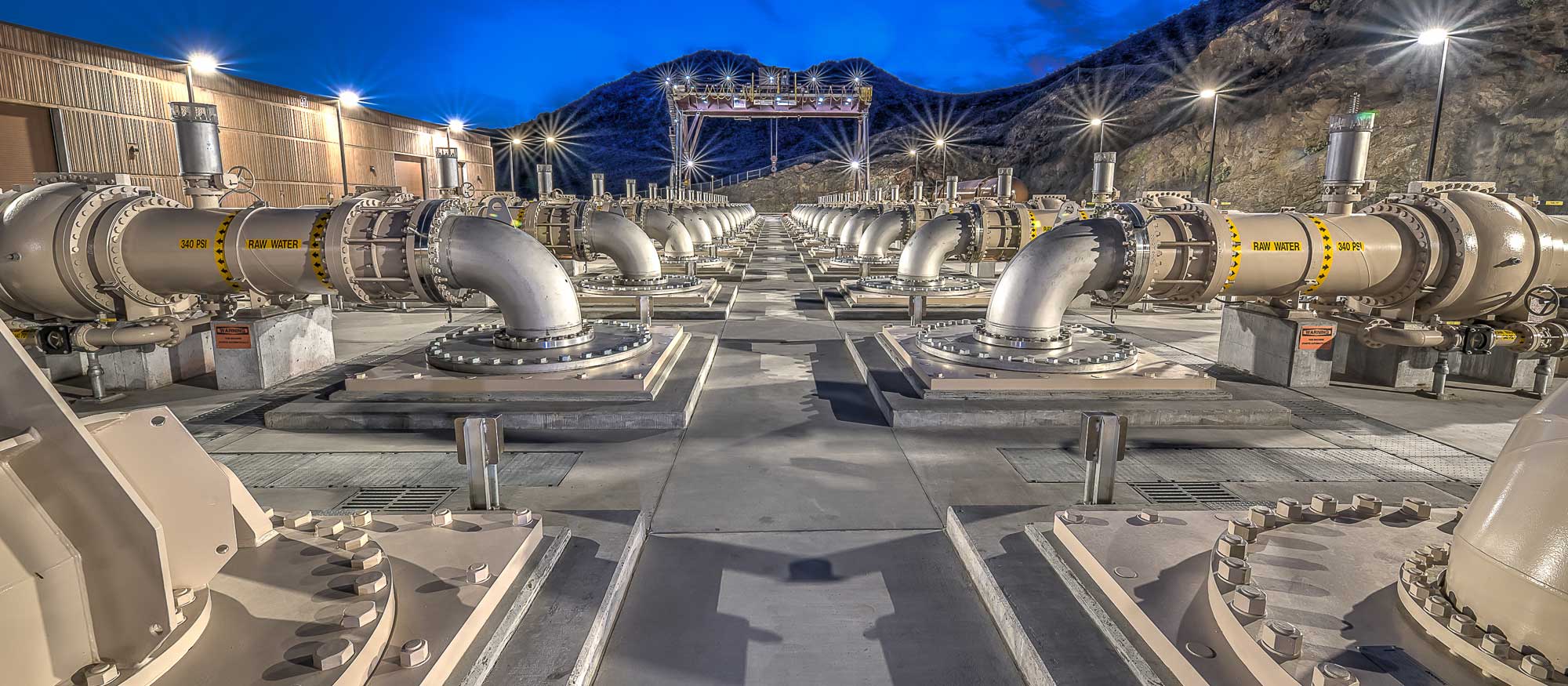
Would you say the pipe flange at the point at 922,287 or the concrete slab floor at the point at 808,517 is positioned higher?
the pipe flange at the point at 922,287

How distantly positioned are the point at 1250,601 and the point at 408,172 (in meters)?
39.3

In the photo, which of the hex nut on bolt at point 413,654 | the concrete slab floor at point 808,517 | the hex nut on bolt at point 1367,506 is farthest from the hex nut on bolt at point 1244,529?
the hex nut on bolt at point 413,654

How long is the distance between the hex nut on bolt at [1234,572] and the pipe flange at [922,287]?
8.36 metres

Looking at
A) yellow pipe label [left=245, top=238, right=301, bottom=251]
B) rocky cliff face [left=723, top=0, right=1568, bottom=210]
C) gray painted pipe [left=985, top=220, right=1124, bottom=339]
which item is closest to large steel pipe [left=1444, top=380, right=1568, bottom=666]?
gray painted pipe [left=985, top=220, right=1124, bottom=339]

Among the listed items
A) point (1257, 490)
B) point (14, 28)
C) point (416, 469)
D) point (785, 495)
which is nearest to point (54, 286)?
point (416, 469)

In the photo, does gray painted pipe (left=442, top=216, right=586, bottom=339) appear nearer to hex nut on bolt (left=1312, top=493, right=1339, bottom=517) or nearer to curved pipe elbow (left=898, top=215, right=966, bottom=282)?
hex nut on bolt (left=1312, top=493, right=1339, bottom=517)

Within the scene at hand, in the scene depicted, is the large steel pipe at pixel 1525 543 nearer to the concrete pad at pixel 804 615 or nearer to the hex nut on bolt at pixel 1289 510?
the hex nut on bolt at pixel 1289 510

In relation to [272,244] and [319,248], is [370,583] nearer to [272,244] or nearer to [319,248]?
[319,248]

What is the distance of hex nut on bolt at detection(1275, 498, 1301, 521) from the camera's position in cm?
316

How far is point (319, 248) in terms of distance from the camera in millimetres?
6375

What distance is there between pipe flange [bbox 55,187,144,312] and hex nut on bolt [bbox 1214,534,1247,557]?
27.5 feet

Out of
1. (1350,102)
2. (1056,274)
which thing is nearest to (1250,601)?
(1056,274)

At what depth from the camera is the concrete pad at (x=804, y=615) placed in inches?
110

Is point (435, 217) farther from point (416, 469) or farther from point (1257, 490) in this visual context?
point (1257, 490)
